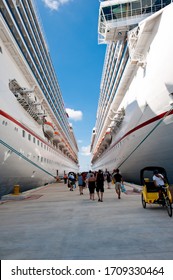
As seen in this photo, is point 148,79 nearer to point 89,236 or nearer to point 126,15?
point 126,15

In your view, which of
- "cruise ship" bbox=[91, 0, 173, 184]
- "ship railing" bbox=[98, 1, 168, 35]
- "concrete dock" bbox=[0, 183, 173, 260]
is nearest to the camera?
"concrete dock" bbox=[0, 183, 173, 260]

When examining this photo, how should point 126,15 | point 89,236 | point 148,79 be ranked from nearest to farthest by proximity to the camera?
point 89,236
point 148,79
point 126,15

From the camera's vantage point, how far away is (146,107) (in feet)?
40.9

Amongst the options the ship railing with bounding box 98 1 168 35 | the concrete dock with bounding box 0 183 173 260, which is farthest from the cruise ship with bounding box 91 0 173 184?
the concrete dock with bounding box 0 183 173 260

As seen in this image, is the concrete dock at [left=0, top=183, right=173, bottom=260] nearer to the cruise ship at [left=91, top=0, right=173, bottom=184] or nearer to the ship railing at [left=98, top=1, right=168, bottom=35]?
the cruise ship at [left=91, top=0, right=173, bottom=184]

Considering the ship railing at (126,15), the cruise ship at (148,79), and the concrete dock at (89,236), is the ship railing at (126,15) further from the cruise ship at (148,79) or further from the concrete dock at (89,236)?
the concrete dock at (89,236)

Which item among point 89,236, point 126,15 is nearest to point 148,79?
point 126,15

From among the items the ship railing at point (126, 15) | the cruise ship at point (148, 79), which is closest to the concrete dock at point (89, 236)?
the cruise ship at point (148, 79)

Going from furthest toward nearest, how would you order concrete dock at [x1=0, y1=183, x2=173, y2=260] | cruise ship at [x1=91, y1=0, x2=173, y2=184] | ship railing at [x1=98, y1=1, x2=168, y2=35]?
ship railing at [x1=98, y1=1, x2=168, y2=35], cruise ship at [x1=91, y1=0, x2=173, y2=184], concrete dock at [x1=0, y1=183, x2=173, y2=260]

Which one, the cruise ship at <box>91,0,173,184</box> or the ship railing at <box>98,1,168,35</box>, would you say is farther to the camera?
the ship railing at <box>98,1,168,35</box>

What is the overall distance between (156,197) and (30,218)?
4.09 m

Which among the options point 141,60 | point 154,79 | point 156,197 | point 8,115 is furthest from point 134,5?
point 156,197

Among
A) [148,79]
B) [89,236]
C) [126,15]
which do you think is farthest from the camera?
[126,15]
